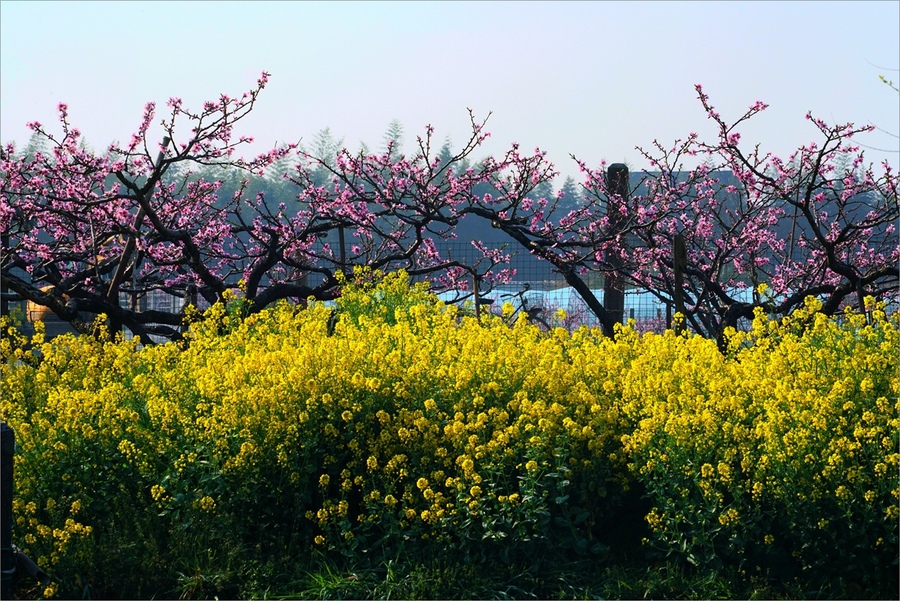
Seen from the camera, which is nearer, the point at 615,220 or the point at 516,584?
the point at 516,584

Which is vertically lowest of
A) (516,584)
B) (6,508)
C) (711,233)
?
(516,584)

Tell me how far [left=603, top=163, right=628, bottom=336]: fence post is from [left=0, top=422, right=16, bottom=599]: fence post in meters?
6.32

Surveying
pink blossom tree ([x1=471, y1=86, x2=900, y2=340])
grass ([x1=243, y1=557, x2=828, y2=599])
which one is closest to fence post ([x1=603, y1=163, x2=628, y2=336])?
pink blossom tree ([x1=471, y1=86, x2=900, y2=340])

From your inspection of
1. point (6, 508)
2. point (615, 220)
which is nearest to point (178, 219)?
point (615, 220)

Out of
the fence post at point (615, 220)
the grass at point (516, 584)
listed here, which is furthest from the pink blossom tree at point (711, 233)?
the grass at point (516, 584)

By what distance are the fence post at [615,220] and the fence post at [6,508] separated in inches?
249

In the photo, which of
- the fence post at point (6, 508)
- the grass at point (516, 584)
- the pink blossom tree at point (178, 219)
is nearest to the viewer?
the fence post at point (6, 508)

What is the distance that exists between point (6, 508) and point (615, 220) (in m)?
6.72

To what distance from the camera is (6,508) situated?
4074 mm

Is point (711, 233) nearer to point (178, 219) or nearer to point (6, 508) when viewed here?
point (178, 219)

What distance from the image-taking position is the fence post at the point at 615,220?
955cm

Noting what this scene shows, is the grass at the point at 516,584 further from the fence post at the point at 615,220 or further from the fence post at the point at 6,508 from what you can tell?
the fence post at the point at 615,220

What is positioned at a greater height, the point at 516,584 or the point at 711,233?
the point at 711,233

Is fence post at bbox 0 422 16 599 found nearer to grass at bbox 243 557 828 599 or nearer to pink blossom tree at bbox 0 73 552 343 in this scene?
grass at bbox 243 557 828 599
